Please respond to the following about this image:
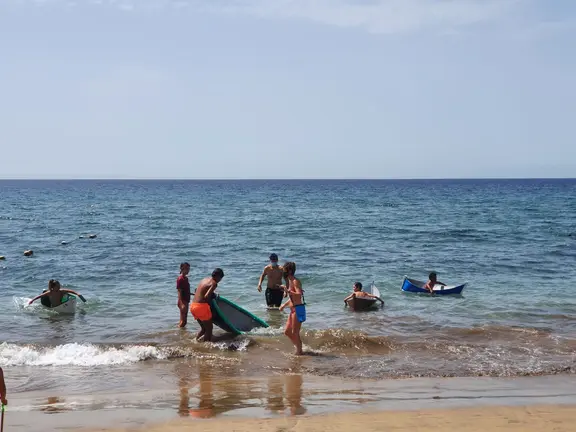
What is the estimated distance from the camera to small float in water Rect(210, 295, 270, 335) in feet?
44.9

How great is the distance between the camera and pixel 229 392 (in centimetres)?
1000

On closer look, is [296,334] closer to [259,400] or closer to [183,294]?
[259,400]

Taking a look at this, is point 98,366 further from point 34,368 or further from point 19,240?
point 19,240

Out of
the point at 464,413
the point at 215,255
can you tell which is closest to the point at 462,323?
the point at 464,413

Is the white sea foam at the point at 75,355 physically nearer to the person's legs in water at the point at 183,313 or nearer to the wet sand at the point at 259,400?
the wet sand at the point at 259,400

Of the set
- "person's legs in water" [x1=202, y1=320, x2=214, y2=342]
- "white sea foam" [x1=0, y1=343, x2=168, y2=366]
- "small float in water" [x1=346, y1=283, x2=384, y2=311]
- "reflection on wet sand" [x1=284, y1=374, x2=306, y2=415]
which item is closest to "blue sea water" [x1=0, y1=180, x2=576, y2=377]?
"white sea foam" [x1=0, y1=343, x2=168, y2=366]

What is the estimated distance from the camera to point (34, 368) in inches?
460

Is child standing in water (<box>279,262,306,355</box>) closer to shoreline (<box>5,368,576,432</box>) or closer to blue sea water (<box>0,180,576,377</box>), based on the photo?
blue sea water (<box>0,180,576,377</box>)

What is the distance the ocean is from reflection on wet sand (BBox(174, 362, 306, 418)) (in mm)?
253

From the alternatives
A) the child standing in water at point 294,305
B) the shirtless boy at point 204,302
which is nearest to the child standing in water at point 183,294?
the shirtless boy at point 204,302

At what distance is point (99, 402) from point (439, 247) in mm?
25222

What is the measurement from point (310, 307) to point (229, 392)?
26.5 ft

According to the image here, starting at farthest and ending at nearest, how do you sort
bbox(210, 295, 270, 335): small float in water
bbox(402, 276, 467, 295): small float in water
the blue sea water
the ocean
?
bbox(402, 276, 467, 295): small float in water < bbox(210, 295, 270, 335): small float in water < the blue sea water < the ocean

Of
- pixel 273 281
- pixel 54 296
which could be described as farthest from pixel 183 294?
pixel 54 296
